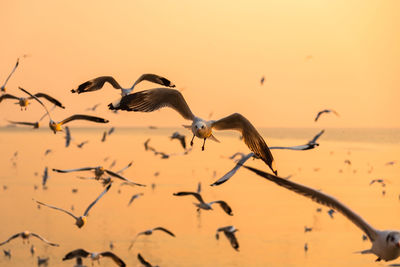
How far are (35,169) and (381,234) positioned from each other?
4195 cm

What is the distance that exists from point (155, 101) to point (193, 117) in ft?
2.72

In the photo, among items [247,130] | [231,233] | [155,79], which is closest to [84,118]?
[155,79]

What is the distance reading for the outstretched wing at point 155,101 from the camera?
1113 cm

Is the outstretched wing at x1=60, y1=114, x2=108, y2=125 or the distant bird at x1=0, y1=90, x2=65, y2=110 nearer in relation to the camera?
the outstretched wing at x1=60, y1=114, x2=108, y2=125

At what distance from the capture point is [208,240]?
24828 mm

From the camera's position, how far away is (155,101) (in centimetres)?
1166

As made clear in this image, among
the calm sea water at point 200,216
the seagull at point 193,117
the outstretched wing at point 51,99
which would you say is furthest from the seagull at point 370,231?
the calm sea water at point 200,216

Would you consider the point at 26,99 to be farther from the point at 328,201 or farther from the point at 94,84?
the point at 328,201

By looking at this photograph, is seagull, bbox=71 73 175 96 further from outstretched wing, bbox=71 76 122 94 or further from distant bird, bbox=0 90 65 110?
distant bird, bbox=0 90 65 110

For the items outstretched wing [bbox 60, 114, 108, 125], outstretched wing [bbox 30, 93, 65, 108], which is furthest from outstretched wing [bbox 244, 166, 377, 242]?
outstretched wing [bbox 30, 93, 65, 108]

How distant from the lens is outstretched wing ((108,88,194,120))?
1113 cm

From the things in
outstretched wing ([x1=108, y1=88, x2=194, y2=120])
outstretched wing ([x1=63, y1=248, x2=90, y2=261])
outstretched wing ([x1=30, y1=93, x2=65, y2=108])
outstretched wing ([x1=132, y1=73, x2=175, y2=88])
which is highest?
outstretched wing ([x1=132, y1=73, x2=175, y2=88])

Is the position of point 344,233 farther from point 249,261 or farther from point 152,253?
point 152,253

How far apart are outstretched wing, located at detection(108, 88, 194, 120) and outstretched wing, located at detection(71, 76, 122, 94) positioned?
240 centimetres
